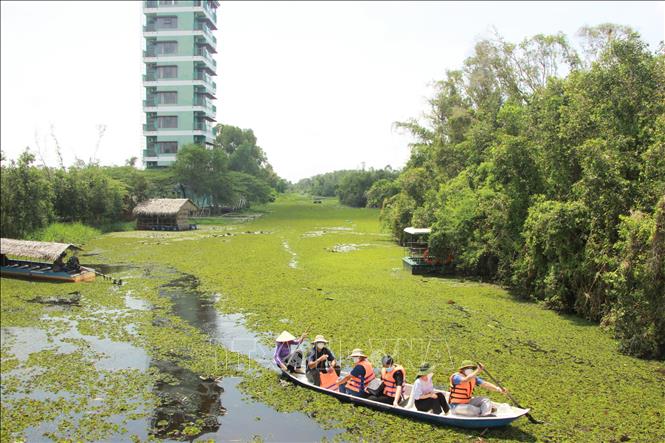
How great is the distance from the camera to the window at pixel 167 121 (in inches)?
2313

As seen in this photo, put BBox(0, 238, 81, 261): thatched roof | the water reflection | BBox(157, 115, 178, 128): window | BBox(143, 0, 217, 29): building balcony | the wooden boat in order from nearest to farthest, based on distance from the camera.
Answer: the water reflection
the wooden boat
BBox(0, 238, 81, 261): thatched roof
BBox(143, 0, 217, 29): building balcony
BBox(157, 115, 178, 128): window

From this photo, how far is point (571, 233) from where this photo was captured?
1491 cm

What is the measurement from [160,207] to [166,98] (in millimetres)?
19745

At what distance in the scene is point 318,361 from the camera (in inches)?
385

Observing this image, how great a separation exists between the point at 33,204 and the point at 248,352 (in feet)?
71.7

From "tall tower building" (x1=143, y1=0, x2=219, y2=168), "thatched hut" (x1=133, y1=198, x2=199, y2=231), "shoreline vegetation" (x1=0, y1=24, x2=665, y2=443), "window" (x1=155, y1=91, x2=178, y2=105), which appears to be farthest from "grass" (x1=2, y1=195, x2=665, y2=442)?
"window" (x1=155, y1=91, x2=178, y2=105)

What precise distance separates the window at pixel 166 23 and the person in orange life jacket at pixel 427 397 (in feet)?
193

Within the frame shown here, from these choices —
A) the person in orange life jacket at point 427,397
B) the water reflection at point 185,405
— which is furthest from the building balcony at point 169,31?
the person in orange life jacket at point 427,397

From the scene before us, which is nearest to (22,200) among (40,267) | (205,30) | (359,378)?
(40,267)

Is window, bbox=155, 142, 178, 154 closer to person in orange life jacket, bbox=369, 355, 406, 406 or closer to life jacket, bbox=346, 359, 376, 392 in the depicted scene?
life jacket, bbox=346, 359, 376, 392

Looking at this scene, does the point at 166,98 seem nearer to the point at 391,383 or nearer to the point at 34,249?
the point at 34,249

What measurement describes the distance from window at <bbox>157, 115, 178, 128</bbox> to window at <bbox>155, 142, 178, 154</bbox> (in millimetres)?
2023

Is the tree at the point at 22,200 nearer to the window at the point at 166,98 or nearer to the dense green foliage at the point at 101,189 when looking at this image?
the dense green foliage at the point at 101,189

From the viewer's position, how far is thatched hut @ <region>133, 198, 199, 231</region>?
1715 inches
